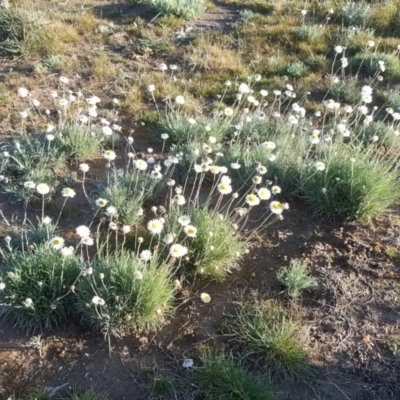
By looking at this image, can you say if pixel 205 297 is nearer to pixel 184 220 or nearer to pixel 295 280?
pixel 184 220

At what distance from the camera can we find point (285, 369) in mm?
3844

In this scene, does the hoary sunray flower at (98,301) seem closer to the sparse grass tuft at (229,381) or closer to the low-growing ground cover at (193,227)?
the low-growing ground cover at (193,227)

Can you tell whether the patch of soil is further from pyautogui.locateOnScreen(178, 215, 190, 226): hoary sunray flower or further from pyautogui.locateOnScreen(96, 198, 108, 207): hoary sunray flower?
pyautogui.locateOnScreen(96, 198, 108, 207): hoary sunray flower

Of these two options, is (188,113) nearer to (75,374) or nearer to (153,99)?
(153,99)

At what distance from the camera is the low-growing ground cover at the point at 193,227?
3891 millimetres

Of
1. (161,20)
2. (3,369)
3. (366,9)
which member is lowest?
(3,369)

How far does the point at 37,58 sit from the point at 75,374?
5.39 metres

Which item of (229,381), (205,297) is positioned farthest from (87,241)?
(229,381)

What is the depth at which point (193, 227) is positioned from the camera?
4246 mm

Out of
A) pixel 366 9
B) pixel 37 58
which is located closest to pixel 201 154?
pixel 37 58

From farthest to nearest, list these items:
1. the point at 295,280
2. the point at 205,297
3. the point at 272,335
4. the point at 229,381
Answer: the point at 295,280
the point at 205,297
the point at 272,335
the point at 229,381

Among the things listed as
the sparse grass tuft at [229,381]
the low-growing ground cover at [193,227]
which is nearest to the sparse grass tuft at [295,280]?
the low-growing ground cover at [193,227]

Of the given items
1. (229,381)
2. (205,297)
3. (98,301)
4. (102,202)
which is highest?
(102,202)

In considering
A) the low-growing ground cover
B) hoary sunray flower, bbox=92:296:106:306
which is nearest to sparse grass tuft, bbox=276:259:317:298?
the low-growing ground cover
